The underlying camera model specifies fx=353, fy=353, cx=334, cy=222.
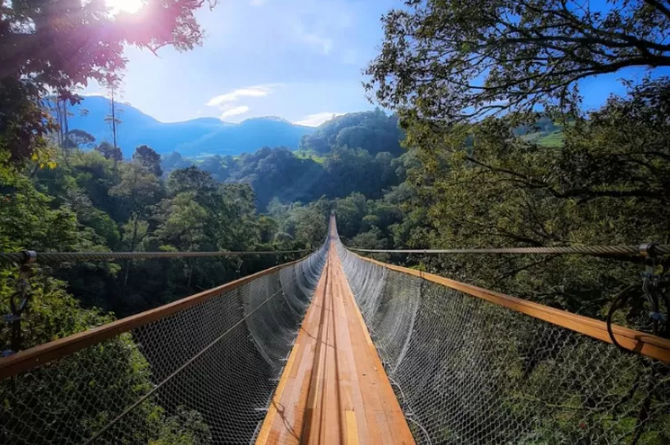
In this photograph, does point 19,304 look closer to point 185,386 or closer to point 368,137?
point 185,386

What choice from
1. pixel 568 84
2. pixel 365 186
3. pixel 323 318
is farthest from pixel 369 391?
pixel 365 186

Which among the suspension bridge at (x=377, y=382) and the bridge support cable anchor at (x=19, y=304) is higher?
the bridge support cable anchor at (x=19, y=304)

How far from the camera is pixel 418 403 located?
222cm

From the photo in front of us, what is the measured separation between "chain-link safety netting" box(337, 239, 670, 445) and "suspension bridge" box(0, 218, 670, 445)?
0.4 inches

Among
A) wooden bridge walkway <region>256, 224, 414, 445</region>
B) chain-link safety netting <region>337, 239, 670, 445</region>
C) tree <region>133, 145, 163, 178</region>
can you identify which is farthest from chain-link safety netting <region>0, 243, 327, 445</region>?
tree <region>133, 145, 163, 178</region>

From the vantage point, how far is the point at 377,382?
2682 millimetres

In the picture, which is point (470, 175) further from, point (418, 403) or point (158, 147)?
point (158, 147)

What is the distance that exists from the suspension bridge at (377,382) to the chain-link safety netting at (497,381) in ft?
0.03

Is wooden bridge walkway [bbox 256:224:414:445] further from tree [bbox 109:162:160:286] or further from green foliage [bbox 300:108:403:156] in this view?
green foliage [bbox 300:108:403:156]

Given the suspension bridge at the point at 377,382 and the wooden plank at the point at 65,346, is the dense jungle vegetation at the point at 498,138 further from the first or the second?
the wooden plank at the point at 65,346

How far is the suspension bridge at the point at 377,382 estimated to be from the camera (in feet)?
4.07

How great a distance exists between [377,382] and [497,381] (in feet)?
3.41

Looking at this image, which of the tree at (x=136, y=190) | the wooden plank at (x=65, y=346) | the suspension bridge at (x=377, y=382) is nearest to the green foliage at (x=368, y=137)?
the tree at (x=136, y=190)

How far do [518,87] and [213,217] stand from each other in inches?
1010
